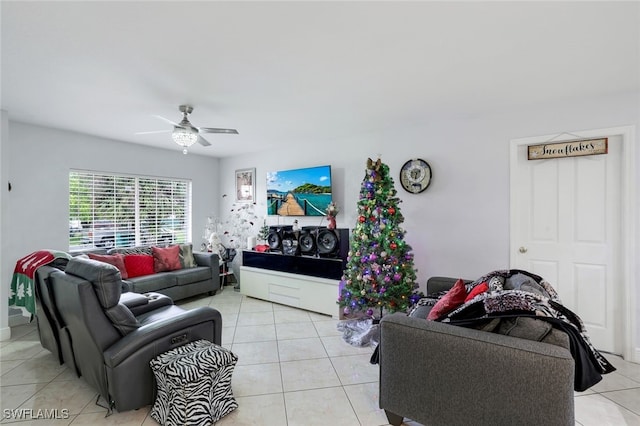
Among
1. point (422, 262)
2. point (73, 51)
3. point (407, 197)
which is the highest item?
point (73, 51)

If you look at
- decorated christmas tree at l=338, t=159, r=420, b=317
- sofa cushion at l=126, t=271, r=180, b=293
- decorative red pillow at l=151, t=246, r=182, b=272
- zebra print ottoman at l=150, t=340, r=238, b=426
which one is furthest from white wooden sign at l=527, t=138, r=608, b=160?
decorative red pillow at l=151, t=246, r=182, b=272

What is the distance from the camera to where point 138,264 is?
3992 millimetres

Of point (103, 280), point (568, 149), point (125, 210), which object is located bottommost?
point (103, 280)

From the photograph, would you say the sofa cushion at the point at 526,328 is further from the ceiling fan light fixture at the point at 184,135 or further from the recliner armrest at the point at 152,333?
the ceiling fan light fixture at the point at 184,135

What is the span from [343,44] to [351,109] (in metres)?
1.22

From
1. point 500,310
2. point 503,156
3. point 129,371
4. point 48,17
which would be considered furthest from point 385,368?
point 48,17

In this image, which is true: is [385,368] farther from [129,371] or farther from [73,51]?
[73,51]

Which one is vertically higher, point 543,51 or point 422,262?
point 543,51

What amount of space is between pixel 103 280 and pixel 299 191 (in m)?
2.96

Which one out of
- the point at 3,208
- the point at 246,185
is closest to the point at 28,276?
the point at 3,208

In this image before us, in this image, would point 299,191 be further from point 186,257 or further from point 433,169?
point 186,257

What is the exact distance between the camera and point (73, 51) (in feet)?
6.26

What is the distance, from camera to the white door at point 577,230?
2.70 meters

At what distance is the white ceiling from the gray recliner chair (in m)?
1.43
